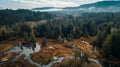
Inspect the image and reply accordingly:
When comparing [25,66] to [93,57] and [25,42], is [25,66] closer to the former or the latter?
[93,57]

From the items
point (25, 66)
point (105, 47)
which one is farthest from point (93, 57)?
point (25, 66)

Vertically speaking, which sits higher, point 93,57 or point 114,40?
point 114,40

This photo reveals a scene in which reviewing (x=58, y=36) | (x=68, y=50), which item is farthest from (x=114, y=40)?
(x=58, y=36)

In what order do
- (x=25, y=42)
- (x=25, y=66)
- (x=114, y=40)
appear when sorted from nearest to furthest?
(x=25, y=66) → (x=114, y=40) → (x=25, y=42)

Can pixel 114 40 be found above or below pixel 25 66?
above

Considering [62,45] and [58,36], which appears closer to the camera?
[62,45]

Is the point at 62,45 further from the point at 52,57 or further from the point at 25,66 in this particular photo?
the point at 25,66

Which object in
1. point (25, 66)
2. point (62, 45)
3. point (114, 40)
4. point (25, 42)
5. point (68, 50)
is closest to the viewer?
point (25, 66)

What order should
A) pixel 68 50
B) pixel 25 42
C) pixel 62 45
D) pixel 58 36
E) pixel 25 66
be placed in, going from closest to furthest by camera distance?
pixel 25 66 < pixel 68 50 < pixel 62 45 < pixel 25 42 < pixel 58 36

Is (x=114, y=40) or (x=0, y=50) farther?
(x=0, y=50)
